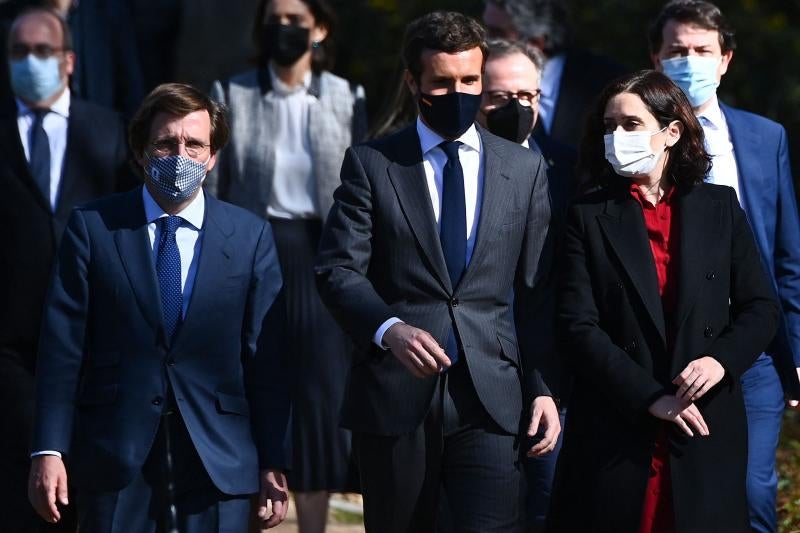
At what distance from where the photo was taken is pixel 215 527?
5.62 m

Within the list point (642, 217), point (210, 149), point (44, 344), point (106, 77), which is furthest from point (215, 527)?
point (106, 77)

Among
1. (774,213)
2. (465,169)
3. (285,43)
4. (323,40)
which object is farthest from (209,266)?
(323,40)

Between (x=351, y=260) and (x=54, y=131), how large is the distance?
232 centimetres

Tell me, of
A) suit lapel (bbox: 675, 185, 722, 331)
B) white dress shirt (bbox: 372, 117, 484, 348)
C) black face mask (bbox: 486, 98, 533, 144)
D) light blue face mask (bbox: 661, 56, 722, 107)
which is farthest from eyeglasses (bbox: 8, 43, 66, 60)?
suit lapel (bbox: 675, 185, 722, 331)

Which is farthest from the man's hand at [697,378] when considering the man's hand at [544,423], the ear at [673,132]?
the ear at [673,132]

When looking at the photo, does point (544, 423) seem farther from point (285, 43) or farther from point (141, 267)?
point (285, 43)

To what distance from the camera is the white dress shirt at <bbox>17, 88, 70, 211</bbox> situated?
739 centimetres

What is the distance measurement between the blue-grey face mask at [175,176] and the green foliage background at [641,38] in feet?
13.5

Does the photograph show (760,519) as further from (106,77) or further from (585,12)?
(585,12)

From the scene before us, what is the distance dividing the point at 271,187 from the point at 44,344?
2348mm

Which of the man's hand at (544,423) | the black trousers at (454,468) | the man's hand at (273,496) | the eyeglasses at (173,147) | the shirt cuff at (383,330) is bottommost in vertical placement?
the man's hand at (273,496)

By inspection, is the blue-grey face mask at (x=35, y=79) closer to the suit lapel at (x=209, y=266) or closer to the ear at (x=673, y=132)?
the suit lapel at (x=209, y=266)

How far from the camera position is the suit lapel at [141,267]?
5621mm

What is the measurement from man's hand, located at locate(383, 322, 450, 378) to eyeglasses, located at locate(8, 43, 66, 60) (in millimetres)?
2928
